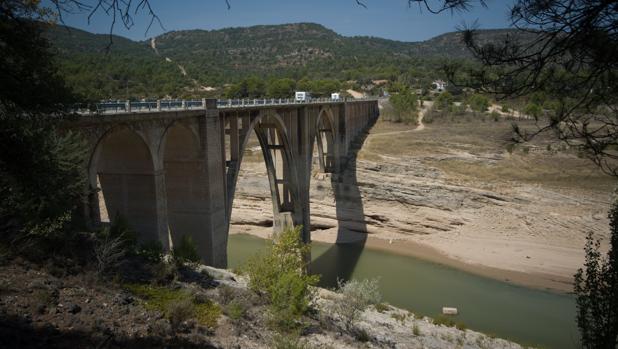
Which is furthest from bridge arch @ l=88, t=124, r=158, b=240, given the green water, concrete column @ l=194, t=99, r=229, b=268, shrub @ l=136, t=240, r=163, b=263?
the green water

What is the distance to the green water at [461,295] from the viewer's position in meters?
21.0

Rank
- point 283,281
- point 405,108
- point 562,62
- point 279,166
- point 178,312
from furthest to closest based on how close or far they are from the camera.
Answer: point 405,108, point 279,166, point 283,281, point 178,312, point 562,62

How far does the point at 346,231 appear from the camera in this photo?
37125mm

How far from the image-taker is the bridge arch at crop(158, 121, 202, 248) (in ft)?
60.4

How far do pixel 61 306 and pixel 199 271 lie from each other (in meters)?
6.48

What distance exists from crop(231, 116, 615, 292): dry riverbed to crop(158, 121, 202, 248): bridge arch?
18003 millimetres

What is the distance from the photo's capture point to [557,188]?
1341 inches

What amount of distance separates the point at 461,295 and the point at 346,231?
13019 millimetres

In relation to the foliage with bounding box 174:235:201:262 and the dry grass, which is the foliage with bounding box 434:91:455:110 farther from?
the foliage with bounding box 174:235:201:262

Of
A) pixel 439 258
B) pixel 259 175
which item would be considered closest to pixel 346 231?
pixel 439 258

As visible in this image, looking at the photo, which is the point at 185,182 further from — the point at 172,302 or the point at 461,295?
the point at 461,295

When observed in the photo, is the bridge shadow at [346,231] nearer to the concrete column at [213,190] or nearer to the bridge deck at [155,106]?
the concrete column at [213,190]

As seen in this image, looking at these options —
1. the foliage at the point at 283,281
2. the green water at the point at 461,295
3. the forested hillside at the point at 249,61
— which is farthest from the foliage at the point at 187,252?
the forested hillside at the point at 249,61

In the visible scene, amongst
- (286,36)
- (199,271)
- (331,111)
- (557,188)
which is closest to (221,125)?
(199,271)
